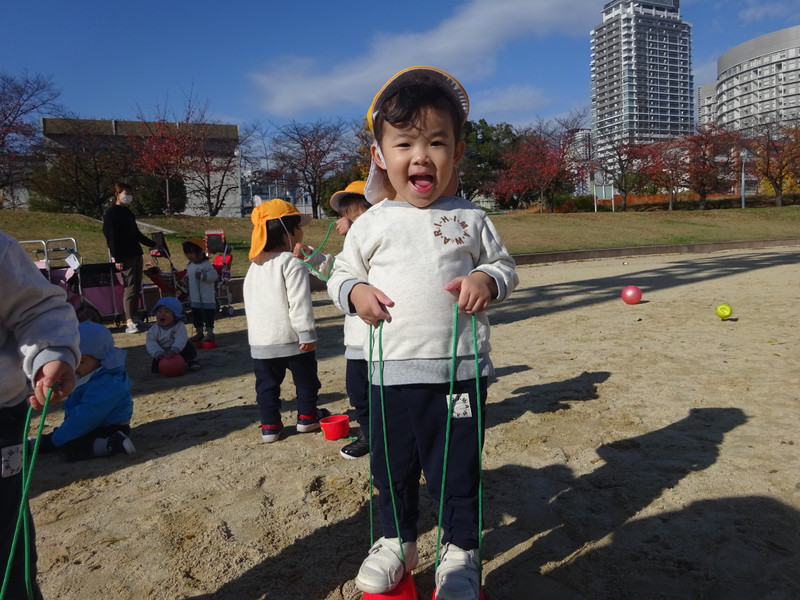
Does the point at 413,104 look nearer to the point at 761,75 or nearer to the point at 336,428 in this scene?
the point at 336,428

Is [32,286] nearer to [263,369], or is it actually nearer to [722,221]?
[263,369]

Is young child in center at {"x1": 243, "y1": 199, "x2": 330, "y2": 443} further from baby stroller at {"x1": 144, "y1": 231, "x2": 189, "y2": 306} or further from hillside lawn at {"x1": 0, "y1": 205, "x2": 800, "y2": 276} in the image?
hillside lawn at {"x1": 0, "y1": 205, "x2": 800, "y2": 276}

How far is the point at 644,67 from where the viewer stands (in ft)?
396

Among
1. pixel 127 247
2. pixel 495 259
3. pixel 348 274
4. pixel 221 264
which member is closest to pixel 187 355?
pixel 127 247

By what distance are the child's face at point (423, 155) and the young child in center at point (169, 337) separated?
436 cm

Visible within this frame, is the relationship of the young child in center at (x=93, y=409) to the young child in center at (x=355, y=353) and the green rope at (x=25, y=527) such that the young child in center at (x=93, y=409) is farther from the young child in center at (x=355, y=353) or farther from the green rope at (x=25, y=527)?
the green rope at (x=25, y=527)

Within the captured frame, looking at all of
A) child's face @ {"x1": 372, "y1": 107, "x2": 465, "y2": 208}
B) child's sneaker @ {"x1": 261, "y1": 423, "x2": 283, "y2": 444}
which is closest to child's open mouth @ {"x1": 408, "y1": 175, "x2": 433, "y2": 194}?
child's face @ {"x1": 372, "y1": 107, "x2": 465, "y2": 208}

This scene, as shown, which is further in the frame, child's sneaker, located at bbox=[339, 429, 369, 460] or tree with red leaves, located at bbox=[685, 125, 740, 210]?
tree with red leaves, located at bbox=[685, 125, 740, 210]

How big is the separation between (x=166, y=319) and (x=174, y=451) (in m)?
2.59

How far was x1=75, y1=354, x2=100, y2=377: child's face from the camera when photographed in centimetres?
354

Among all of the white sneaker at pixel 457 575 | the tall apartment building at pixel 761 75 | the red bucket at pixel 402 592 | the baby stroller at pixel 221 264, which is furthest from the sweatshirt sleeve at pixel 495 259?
the tall apartment building at pixel 761 75

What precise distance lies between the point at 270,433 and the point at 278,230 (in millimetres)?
1257

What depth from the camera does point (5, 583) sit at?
5.40 ft

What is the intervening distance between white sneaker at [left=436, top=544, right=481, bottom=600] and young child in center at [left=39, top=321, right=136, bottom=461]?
7.85ft
